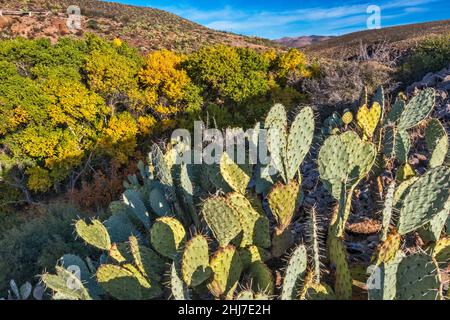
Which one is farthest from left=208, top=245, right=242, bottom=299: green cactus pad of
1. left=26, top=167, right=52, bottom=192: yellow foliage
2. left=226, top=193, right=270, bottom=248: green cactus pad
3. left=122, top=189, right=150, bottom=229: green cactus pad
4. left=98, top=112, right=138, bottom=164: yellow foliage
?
left=26, top=167, right=52, bottom=192: yellow foliage

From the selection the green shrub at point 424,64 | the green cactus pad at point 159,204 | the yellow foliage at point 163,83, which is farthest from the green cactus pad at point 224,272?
the yellow foliage at point 163,83

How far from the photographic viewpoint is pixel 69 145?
443 inches

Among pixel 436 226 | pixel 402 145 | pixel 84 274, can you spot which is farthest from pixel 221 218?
pixel 402 145

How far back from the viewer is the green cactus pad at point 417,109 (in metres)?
3.24

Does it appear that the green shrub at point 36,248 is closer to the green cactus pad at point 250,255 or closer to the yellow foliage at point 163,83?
the green cactus pad at point 250,255

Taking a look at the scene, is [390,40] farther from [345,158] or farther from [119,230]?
[119,230]

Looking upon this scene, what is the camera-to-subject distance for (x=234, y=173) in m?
3.00

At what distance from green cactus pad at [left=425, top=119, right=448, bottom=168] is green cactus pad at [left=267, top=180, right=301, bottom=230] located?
3.90 ft

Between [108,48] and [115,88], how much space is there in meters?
1.89

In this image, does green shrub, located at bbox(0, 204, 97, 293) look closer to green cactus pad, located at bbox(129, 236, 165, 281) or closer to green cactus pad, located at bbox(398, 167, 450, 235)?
green cactus pad, located at bbox(129, 236, 165, 281)

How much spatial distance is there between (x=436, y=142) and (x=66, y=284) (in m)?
2.98

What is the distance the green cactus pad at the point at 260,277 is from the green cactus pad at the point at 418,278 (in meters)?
0.82

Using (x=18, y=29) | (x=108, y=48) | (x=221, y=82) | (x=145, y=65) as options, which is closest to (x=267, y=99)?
(x=221, y=82)

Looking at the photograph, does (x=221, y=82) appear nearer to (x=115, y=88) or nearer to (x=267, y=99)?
(x=267, y=99)
